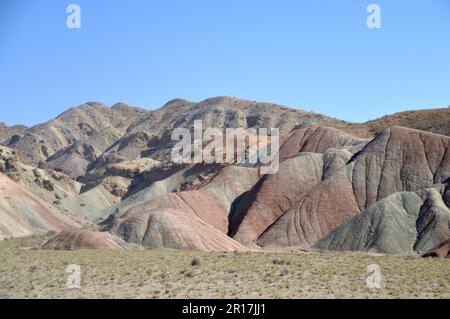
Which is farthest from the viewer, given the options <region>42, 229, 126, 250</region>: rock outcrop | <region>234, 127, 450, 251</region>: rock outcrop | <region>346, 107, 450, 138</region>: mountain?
<region>346, 107, 450, 138</region>: mountain

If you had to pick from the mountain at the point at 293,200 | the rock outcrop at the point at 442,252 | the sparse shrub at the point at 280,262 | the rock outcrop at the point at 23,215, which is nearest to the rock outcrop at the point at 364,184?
the mountain at the point at 293,200

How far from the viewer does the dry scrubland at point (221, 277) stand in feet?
77.4

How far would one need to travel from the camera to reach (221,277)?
90.2 feet

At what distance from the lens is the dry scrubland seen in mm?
23594

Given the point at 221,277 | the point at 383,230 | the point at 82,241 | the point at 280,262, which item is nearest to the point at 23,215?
the point at 82,241

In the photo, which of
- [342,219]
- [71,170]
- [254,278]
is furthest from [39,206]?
[71,170]

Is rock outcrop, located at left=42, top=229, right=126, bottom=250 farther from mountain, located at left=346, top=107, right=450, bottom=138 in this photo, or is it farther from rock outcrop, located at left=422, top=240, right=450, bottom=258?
mountain, located at left=346, top=107, right=450, bottom=138

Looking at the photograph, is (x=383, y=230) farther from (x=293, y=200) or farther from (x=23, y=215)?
(x=23, y=215)

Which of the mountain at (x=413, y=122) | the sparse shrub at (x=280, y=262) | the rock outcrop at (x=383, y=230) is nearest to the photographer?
the sparse shrub at (x=280, y=262)

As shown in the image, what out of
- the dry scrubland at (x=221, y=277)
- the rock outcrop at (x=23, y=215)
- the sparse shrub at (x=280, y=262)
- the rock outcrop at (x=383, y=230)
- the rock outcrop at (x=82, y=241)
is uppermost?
the dry scrubland at (x=221, y=277)

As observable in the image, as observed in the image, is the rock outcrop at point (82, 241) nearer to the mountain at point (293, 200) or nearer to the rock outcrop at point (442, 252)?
the mountain at point (293, 200)

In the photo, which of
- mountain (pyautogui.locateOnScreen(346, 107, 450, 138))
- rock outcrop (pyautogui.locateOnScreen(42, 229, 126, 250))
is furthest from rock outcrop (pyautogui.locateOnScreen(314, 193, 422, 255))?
mountain (pyautogui.locateOnScreen(346, 107, 450, 138))
